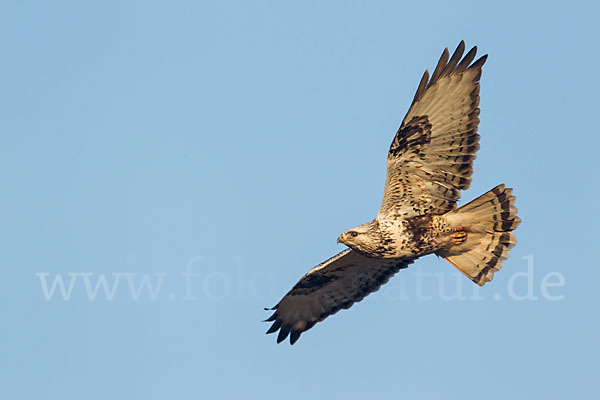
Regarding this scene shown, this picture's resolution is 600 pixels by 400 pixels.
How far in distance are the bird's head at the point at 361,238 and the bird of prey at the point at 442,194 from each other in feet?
0.04

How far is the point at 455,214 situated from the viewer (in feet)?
40.0

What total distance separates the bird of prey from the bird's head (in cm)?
1

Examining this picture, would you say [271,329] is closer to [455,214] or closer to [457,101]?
[455,214]

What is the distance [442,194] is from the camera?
1214 cm

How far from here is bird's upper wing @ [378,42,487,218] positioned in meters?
11.8

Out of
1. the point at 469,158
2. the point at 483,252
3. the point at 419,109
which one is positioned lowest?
the point at 483,252

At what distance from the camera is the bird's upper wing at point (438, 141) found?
1184 centimetres

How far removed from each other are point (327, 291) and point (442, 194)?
2911 millimetres

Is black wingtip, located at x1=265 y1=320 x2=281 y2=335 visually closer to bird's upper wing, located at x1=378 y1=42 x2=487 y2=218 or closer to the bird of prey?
the bird of prey

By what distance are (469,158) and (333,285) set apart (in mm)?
3347

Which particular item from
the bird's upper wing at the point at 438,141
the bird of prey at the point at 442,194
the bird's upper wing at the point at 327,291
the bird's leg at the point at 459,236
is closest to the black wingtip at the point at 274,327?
the bird's upper wing at the point at 327,291

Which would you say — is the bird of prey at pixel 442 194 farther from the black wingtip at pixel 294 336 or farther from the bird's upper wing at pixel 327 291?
→ the black wingtip at pixel 294 336

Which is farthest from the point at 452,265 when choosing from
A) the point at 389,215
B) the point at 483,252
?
the point at 389,215

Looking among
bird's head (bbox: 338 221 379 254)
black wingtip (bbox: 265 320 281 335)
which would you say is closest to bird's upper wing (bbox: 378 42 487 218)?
bird's head (bbox: 338 221 379 254)
